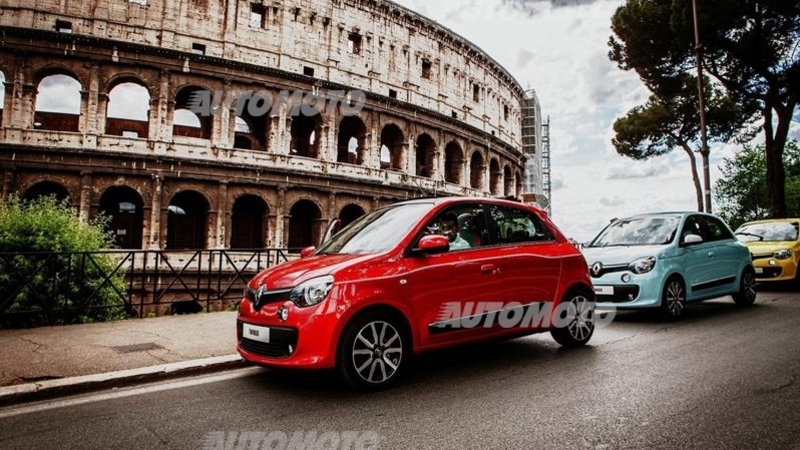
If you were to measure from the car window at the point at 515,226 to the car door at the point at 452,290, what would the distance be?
316 mm

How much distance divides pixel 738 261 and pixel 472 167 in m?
25.5

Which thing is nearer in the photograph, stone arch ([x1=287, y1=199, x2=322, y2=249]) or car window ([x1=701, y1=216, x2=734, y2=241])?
car window ([x1=701, y1=216, x2=734, y2=241])

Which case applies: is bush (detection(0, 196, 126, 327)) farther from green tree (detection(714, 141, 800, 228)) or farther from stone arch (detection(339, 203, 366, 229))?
green tree (detection(714, 141, 800, 228))

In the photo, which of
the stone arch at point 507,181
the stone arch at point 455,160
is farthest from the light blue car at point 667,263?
the stone arch at point 507,181

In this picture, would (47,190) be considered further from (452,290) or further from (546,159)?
(546,159)

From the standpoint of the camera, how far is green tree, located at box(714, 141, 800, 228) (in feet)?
150

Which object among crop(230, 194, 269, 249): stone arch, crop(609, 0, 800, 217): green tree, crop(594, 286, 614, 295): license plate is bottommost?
crop(594, 286, 614, 295): license plate

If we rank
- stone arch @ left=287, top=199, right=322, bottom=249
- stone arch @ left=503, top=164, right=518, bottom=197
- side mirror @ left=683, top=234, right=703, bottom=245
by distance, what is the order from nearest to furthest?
side mirror @ left=683, top=234, right=703, bottom=245, stone arch @ left=287, top=199, right=322, bottom=249, stone arch @ left=503, top=164, right=518, bottom=197

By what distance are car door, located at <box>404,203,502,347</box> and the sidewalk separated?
2.18 metres

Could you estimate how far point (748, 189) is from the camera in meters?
46.4

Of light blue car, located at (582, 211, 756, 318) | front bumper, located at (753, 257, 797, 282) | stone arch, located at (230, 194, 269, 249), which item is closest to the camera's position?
light blue car, located at (582, 211, 756, 318)

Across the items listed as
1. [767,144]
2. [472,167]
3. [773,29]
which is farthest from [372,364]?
[472,167]

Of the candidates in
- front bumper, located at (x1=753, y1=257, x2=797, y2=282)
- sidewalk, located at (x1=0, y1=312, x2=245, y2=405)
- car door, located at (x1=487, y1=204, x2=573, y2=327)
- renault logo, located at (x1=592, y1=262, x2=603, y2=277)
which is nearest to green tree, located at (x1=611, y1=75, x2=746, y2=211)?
front bumper, located at (x1=753, y1=257, x2=797, y2=282)

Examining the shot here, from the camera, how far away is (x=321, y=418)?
3168 mm
